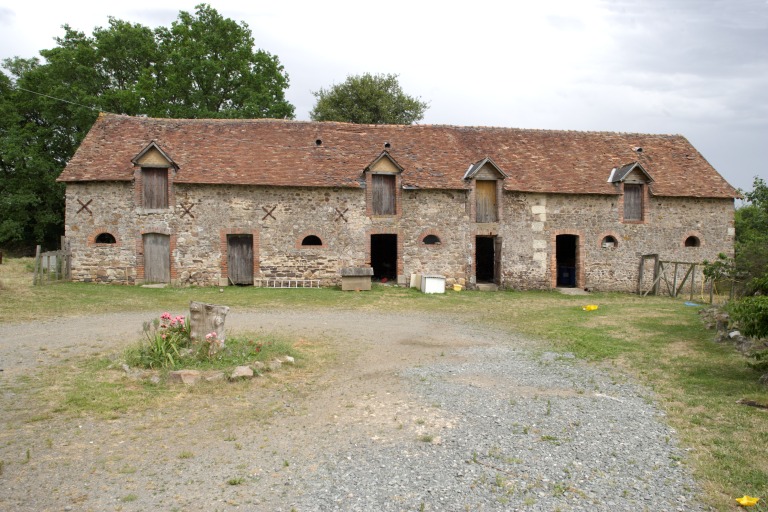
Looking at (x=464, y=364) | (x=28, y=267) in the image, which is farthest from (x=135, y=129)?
(x=464, y=364)

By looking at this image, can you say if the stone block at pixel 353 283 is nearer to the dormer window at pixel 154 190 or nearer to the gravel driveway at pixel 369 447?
the dormer window at pixel 154 190

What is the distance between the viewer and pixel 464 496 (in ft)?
16.1

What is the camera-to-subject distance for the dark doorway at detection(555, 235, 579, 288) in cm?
2342

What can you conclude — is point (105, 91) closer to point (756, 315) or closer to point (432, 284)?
point (432, 284)

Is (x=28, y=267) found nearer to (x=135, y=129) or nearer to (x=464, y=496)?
(x=135, y=129)

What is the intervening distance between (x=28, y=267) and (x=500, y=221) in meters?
20.8

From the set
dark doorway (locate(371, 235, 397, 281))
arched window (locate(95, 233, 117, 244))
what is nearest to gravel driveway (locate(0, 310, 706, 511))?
arched window (locate(95, 233, 117, 244))

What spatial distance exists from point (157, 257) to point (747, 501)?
19.9m

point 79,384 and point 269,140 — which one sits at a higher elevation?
point 269,140

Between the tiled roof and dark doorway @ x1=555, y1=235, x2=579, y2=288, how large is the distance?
2858 mm

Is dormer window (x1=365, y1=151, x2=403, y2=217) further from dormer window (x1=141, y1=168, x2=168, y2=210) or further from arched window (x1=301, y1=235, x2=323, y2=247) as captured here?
dormer window (x1=141, y1=168, x2=168, y2=210)

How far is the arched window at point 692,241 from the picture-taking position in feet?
75.8

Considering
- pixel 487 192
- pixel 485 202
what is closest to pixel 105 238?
pixel 485 202

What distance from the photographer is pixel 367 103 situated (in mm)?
38125
